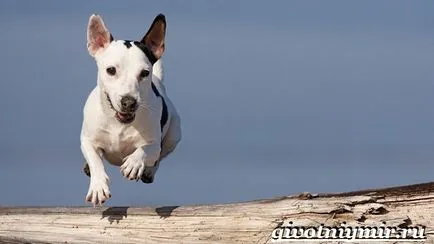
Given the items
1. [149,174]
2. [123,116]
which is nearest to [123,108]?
[123,116]

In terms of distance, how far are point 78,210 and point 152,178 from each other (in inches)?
86.4

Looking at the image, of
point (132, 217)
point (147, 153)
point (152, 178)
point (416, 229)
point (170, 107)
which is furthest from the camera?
point (170, 107)

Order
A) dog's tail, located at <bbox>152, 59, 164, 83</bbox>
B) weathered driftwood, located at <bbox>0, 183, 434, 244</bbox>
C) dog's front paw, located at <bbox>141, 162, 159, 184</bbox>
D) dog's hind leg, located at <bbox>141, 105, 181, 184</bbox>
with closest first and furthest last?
weathered driftwood, located at <bbox>0, 183, 434, 244</bbox> < dog's front paw, located at <bbox>141, 162, 159, 184</bbox> < dog's hind leg, located at <bbox>141, 105, 181, 184</bbox> < dog's tail, located at <bbox>152, 59, 164, 83</bbox>

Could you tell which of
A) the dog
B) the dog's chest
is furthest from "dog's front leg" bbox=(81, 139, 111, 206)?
the dog's chest

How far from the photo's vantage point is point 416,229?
27.9ft

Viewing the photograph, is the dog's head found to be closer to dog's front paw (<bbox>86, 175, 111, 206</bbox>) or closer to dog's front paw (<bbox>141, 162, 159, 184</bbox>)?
dog's front paw (<bbox>86, 175, 111, 206</bbox>)

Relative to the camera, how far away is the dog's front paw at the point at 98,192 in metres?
9.55

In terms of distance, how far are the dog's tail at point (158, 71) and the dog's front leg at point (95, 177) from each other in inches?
73.8

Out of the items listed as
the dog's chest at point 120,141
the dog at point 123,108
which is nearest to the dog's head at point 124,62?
the dog at point 123,108

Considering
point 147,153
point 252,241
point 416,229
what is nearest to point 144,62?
Result: point 147,153

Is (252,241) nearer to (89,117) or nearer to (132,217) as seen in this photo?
(132,217)

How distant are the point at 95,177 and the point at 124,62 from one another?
1214 millimetres

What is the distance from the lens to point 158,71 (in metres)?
12.6

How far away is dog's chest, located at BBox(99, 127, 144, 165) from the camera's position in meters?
10.7
